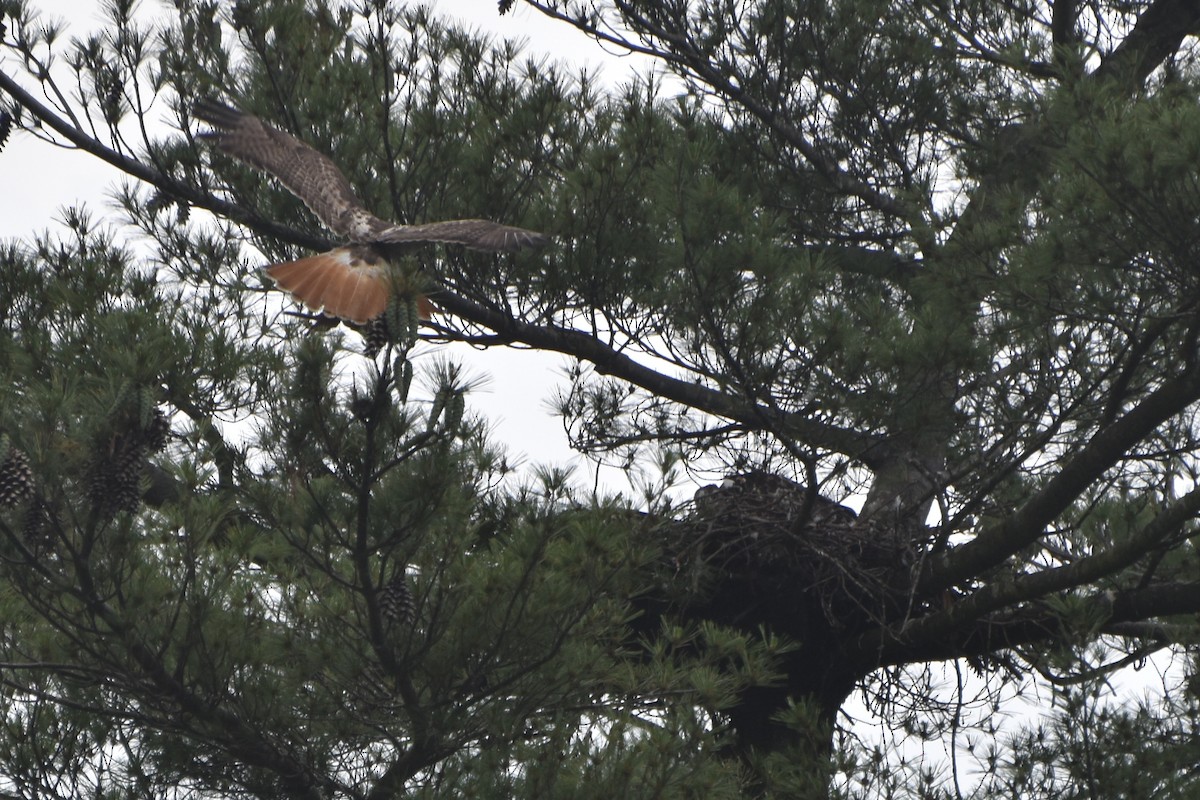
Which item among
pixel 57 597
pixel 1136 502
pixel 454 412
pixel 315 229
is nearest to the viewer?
pixel 454 412

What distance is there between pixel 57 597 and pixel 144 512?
1.03 feet

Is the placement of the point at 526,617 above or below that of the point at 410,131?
below

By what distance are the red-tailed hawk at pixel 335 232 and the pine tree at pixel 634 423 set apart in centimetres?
18

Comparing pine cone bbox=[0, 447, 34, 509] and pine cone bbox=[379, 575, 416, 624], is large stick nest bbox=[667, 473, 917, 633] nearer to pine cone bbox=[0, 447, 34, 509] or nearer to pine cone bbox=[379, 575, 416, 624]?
pine cone bbox=[379, 575, 416, 624]

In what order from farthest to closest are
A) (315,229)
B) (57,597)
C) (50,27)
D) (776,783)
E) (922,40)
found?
(922,40) < (315,229) < (50,27) < (776,783) < (57,597)

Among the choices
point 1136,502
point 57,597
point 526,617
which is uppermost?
point 1136,502

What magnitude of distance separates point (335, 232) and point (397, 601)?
124 cm

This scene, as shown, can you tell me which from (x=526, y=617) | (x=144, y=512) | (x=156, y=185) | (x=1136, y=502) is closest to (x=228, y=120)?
(x=156, y=185)

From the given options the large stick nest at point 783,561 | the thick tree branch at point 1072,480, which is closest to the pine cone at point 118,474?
the large stick nest at point 783,561

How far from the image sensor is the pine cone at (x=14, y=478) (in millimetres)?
2922

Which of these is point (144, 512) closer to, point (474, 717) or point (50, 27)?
point (474, 717)

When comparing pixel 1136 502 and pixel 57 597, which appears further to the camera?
pixel 1136 502

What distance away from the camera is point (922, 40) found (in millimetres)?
6309

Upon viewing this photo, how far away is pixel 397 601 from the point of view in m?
3.68
